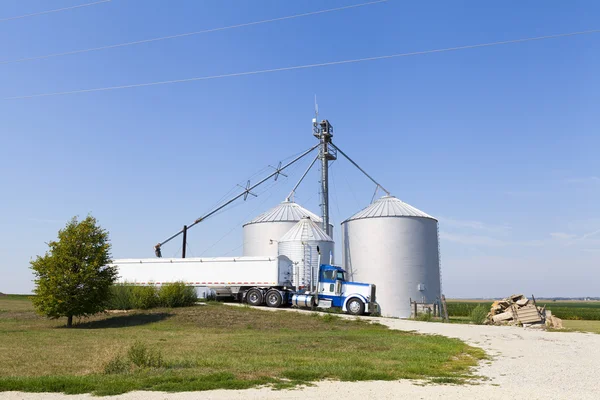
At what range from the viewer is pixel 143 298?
36156mm

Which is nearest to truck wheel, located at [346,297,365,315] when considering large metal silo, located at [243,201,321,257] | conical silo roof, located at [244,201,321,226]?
large metal silo, located at [243,201,321,257]

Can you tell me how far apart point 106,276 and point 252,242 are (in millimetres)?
21865

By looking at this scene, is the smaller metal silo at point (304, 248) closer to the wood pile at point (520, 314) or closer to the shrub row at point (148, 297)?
the shrub row at point (148, 297)

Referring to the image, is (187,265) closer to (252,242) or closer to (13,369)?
(252,242)

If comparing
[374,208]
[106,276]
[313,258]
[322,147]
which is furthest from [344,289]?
[322,147]

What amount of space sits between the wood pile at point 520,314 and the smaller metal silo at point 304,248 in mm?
13063

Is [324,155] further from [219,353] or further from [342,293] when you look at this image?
[219,353]

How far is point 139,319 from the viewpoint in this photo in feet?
104

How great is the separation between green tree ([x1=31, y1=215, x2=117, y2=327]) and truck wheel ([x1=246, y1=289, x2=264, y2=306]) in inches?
461

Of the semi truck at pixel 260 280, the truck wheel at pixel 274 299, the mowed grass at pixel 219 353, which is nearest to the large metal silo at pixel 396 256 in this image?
the semi truck at pixel 260 280

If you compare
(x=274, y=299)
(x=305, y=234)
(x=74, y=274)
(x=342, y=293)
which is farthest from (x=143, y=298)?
(x=305, y=234)

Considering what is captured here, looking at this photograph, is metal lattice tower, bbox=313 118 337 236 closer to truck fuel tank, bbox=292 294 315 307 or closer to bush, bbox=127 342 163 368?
truck fuel tank, bbox=292 294 315 307

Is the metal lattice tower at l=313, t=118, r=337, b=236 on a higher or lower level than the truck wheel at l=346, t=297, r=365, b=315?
higher

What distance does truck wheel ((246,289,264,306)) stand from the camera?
4009 centimetres
